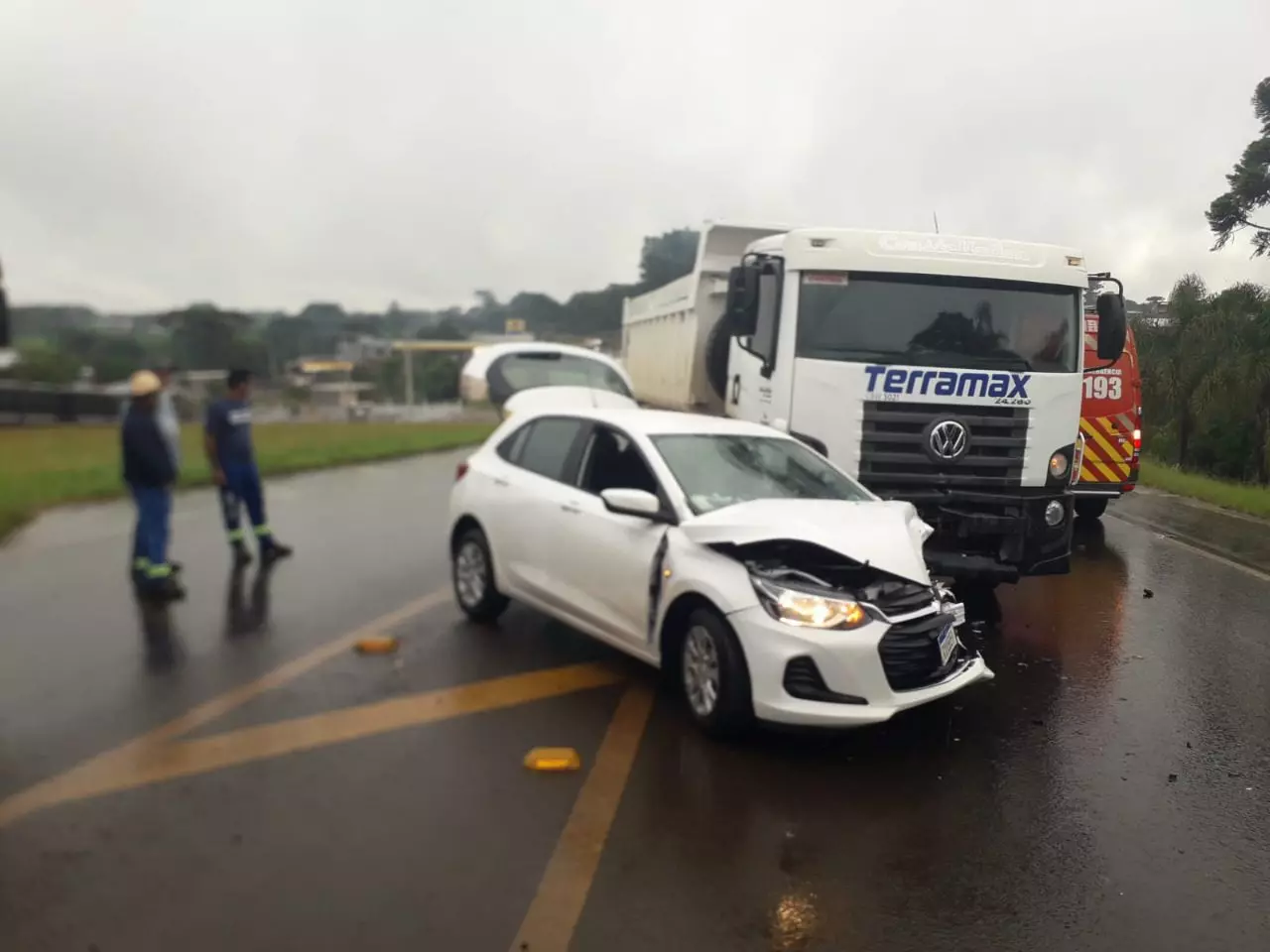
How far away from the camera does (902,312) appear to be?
7.80 m

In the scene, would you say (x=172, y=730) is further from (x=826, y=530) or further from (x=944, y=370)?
(x=944, y=370)

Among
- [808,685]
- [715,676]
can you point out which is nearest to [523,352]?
[715,676]

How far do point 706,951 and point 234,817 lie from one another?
2089 mm

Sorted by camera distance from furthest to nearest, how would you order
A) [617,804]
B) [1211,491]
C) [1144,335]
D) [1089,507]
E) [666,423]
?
1. [1144,335]
2. [1211,491]
3. [1089,507]
4. [666,423]
5. [617,804]

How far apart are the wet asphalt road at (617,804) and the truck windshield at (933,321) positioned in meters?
2.08

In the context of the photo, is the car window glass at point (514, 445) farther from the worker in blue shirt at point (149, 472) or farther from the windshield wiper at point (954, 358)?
the windshield wiper at point (954, 358)

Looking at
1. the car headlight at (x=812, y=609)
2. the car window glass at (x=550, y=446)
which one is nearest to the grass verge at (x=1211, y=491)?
the car window glass at (x=550, y=446)

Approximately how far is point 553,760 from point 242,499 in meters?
5.84

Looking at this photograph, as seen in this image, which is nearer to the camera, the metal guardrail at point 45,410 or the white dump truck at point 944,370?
the white dump truck at point 944,370

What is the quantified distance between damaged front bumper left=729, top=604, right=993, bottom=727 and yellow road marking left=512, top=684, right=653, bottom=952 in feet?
2.38

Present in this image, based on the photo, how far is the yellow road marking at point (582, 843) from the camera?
3.39 metres

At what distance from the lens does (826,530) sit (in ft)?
16.9

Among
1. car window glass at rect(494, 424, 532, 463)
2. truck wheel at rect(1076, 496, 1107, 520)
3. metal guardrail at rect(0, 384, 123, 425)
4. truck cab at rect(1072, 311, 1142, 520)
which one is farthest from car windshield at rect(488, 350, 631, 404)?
car window glass at rect(494, 424, 532, 463)

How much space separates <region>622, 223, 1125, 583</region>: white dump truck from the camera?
7.51 metres
